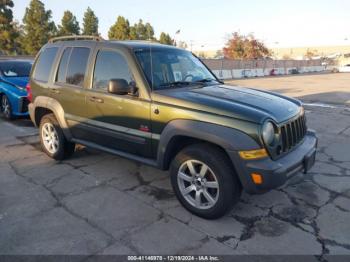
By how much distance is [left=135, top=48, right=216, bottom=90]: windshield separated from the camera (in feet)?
13.4

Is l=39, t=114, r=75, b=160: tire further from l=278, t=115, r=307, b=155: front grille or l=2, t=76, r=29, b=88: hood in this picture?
l=278, t=115, r=307, b=155: front grille

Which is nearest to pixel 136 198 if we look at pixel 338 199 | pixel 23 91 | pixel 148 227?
pixel 148 227

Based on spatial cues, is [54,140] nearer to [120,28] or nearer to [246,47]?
[120,28]

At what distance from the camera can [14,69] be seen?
898cm

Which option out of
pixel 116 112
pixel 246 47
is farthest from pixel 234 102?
pixel 246 47

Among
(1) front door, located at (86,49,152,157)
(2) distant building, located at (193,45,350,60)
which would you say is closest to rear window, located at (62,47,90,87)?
(1) front door, located at (86,49,152,157)

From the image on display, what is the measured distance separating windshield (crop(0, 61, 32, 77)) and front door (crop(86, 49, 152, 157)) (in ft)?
17.8

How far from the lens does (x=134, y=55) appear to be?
411cm

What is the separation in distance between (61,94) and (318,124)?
6.57m

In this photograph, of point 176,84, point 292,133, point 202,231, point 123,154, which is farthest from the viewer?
point 123,154

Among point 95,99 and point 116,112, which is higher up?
point 95,99

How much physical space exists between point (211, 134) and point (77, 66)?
2.63 metres

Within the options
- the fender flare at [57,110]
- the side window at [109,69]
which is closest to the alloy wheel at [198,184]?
the side window at [109,69]

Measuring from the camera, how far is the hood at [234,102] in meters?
3.34
